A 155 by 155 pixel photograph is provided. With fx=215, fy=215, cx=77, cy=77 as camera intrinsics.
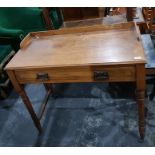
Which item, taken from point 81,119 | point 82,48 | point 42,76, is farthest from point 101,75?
point 81,119

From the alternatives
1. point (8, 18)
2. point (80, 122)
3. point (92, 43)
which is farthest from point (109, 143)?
point (8, 18)

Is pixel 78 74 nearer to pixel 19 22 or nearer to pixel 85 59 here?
pixel 85 59

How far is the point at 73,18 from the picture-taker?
370 cm

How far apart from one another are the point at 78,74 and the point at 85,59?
0.34ft

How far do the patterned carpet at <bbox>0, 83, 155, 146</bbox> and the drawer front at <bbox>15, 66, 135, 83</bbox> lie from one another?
59 centimetres

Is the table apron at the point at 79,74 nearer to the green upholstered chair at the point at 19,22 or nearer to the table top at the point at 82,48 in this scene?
the table top at the point at 82,48

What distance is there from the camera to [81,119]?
1.87 meters

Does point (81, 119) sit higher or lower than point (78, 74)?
lower

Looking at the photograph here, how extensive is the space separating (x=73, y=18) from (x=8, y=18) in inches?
50.3

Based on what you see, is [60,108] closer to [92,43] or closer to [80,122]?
[80,122]

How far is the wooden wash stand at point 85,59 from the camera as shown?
1.22m

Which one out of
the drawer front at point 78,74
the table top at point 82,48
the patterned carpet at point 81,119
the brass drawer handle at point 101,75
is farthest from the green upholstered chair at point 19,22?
the brass drawer handle at point 101,75

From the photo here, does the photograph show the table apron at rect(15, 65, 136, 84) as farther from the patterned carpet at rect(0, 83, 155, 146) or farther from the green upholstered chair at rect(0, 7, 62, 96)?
the green upholstered chair at rect(0, 7, 62, 96)
